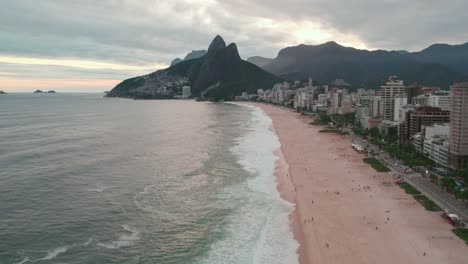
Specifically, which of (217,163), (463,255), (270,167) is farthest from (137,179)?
(463,255)

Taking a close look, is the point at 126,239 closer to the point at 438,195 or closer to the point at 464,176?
the point at 438,195

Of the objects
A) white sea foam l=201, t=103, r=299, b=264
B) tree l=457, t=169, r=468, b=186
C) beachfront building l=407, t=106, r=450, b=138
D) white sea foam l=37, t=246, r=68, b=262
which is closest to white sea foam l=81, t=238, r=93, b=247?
white sea foam l=37, t=246, r=68, b=262

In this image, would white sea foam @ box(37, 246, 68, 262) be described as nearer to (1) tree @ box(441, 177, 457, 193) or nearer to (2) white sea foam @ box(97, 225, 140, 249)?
(2) white sea foam @ box(97, 225, 140, 249)

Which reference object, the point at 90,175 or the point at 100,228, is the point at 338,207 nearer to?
the point at 100,228

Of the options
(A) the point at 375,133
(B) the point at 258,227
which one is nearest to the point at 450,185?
(B) the point at 258,227

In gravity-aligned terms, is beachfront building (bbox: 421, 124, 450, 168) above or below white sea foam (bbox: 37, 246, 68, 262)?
above

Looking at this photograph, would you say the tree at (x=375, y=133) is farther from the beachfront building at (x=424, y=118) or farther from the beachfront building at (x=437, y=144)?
the beachfront building at (x=437, y=144)

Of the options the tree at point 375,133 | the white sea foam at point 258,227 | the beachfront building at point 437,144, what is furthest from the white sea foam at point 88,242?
the tree at point 375,133
